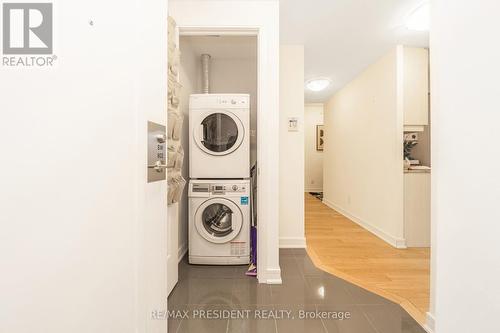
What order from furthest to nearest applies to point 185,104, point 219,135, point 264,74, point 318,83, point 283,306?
point 318,83 < point 185,104 < point 219,135 < point 264,74 < point 283,306

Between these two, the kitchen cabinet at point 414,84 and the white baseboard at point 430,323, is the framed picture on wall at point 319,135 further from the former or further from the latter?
the white baseboard at point 430,323

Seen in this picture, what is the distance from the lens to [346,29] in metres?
2.79

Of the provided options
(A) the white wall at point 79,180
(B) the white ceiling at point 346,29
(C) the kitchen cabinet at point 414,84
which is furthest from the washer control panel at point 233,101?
(C) the kitchen cabinet at point 414,84

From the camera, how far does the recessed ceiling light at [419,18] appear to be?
2.37 m

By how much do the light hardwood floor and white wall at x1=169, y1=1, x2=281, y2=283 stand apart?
0.73 meters

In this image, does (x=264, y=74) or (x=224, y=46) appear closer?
(x=264, y=74)

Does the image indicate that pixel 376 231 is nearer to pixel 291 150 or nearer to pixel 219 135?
pixel 291 150

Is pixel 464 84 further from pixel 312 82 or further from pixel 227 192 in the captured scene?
pixel 312 82

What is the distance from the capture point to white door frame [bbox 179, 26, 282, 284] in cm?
220

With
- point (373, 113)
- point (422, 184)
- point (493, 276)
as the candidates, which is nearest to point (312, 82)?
point (373, 113)

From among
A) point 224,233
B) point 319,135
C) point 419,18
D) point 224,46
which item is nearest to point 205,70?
point 224,46

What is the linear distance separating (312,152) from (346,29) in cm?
494

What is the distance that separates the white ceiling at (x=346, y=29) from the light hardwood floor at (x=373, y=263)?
2.48 metres

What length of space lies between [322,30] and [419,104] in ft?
4.93
